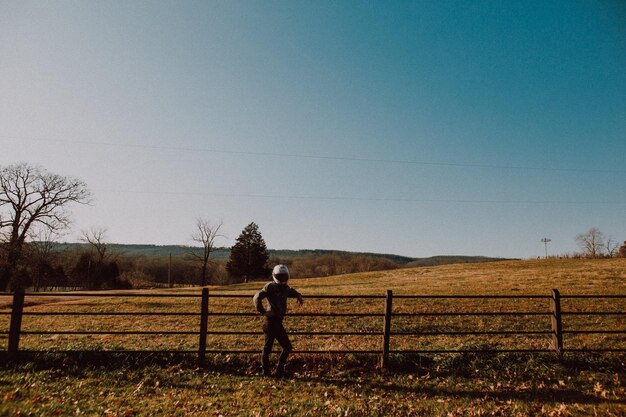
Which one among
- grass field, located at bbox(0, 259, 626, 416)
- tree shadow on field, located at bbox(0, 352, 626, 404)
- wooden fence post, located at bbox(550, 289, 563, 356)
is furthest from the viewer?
wooden fence post, located at bbox(550, 289, 563, 356)

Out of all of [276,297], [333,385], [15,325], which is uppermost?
[276,297]

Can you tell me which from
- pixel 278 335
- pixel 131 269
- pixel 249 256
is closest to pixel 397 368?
pixel 278 335

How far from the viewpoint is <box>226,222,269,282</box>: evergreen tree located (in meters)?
67.9

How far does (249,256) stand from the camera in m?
68.2

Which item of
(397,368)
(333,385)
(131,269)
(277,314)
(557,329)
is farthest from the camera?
(131,269)

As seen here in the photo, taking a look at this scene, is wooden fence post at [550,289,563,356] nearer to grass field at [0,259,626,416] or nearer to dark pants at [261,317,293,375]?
grass field at [0,259,626,416]

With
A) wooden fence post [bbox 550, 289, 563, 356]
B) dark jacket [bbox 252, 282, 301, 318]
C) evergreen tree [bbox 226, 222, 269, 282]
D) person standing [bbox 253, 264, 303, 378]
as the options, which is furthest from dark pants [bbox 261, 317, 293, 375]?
evergreen tree [bbox 226, 222, 269, 282]

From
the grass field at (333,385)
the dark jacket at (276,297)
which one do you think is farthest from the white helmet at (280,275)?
the grass field at (333,385)

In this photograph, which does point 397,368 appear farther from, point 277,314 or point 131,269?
point 131,269

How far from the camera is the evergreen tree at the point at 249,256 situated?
223ft

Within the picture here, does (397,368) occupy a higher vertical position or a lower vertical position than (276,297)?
lower

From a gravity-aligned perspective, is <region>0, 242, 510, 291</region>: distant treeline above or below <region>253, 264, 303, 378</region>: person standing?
below

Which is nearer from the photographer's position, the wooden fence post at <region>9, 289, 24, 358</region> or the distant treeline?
the wooden fence post at <region>9, 289, 24, 358</region>

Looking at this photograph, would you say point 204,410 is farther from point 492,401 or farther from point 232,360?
point 492,401
